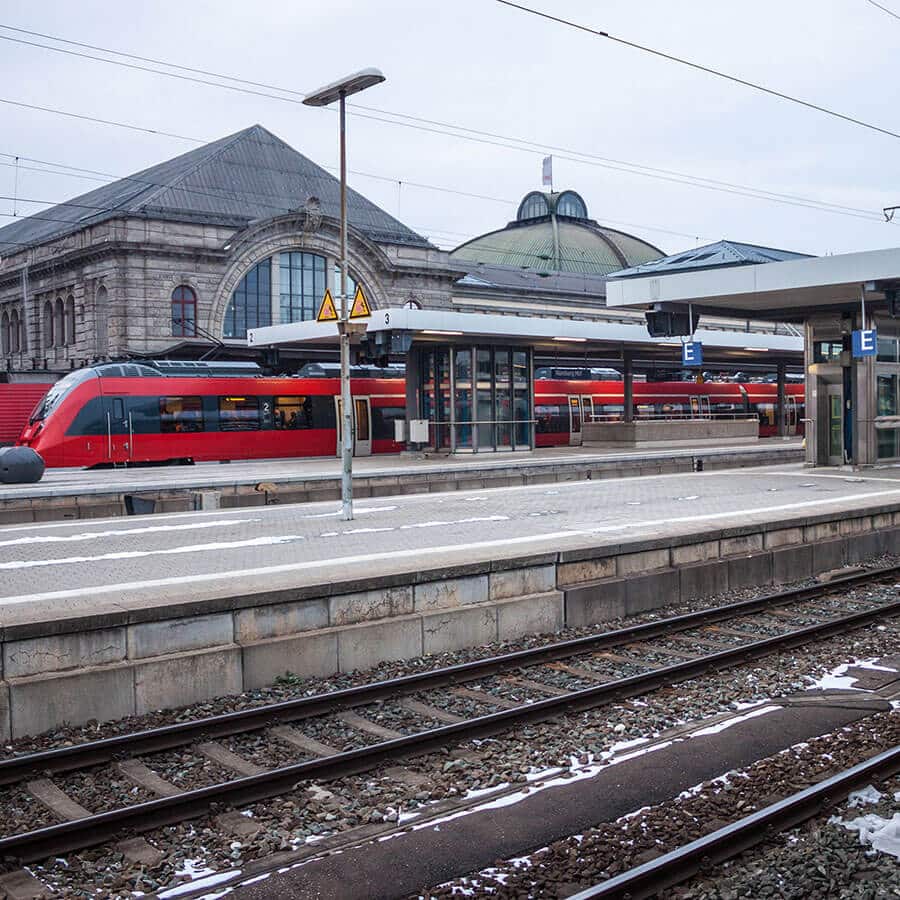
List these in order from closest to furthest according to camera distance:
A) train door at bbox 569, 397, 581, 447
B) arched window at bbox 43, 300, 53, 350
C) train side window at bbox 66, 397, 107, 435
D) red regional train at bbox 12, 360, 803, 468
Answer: train side window at bbox 66, 397, 107, 435 → red regional train at bbox 12, 360, 803, 468 → train door at bbox 569, 397, 581, 447 → arched window at bbox 43, 300, 53, 350

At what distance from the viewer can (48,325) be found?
53.7m

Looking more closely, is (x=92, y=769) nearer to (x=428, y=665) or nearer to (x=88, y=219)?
(x=428, y=665)

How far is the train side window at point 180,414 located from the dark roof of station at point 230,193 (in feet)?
65.8

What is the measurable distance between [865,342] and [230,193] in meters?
35.9

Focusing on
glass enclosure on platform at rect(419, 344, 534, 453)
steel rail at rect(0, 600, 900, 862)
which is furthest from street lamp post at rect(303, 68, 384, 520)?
glass enclosure on platform at rect(419, 344, 534, 453)

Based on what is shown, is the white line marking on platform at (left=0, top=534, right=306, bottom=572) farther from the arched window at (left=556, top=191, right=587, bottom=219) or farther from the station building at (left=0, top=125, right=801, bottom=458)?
the arched window at (left=556, top=191, right=587, bottom=219)

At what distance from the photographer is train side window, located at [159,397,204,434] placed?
29203 mm

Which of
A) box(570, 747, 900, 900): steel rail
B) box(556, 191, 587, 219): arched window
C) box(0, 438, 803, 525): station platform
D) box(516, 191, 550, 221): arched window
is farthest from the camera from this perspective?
box(516, 191, 550, 221): arched window

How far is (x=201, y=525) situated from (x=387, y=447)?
63.6 feet

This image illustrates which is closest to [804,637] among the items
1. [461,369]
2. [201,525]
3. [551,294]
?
[201,525]

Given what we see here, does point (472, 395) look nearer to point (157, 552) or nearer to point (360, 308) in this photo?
point (360, 308)

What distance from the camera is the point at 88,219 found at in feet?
170

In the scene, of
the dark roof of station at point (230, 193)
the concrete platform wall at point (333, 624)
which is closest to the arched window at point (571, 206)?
the dark roof of station at point (230, 193)

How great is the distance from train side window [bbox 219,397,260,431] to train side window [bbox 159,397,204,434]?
0.74 metres
